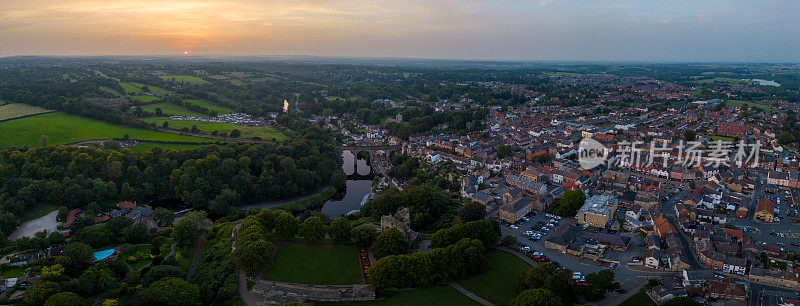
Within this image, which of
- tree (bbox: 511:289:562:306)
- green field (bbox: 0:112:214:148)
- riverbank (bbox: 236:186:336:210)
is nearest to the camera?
tree (bbox: 511:289:562:306)

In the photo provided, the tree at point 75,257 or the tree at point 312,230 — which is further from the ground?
the tree at point 312,230

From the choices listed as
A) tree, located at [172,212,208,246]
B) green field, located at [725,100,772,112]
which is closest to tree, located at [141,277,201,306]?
tree, located at [172,212,208,246]

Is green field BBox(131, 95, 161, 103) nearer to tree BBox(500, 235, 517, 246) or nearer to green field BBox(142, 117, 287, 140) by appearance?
green field BBox(142, 117, 287, 140)

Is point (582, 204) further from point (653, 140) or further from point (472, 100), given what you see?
point (472, 100)

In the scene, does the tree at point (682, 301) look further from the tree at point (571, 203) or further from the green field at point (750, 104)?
the green field at point (750, 104)

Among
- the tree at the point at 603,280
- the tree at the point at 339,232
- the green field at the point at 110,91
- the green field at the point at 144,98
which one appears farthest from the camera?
the green field at the point at 110,91

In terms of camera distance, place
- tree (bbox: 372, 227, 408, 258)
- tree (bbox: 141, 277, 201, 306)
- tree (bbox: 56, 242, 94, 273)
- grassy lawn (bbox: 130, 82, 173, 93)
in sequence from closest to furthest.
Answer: tree (bbox: 141, 277, 201, 306), tree (bbox: 56, 242, 94, 273), tree (bbox: 372, 227, 408, 258), grassy lawn (bbox: 130, 82, 173, 93)

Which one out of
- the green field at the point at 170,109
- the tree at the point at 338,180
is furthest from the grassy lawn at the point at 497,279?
the green field at the point at 170,109
